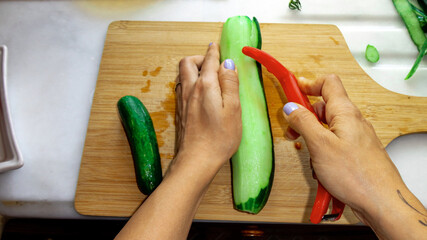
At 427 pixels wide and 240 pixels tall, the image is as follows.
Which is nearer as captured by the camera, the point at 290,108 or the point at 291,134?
the point at 290,108

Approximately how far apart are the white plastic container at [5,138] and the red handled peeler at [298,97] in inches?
55.3

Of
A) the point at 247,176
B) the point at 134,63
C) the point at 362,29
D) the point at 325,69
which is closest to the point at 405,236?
the point at 247,176

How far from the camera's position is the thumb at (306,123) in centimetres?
129

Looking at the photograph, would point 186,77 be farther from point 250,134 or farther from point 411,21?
A: point 411,21

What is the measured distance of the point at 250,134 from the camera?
1.51 m

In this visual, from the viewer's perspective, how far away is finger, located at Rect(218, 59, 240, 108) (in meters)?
1.52

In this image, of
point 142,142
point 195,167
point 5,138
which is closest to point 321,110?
Result: point 195,167

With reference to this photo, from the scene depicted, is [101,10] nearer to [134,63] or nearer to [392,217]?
[134,63]

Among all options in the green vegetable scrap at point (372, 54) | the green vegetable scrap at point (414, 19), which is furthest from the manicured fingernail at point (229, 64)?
the green vegetable scrap at point (414, 19)

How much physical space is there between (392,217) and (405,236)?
0.08m

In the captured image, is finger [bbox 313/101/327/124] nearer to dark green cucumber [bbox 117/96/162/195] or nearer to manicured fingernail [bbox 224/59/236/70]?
manicured fingernail [bbox 224/59/236/70]

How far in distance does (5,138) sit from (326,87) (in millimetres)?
1824

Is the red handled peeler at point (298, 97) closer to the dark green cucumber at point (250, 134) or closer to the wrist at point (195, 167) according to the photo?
the dark green cucumber at point (250, 134)

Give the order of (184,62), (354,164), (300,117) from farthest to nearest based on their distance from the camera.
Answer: (184,62)
(300,117)
(354,164)
